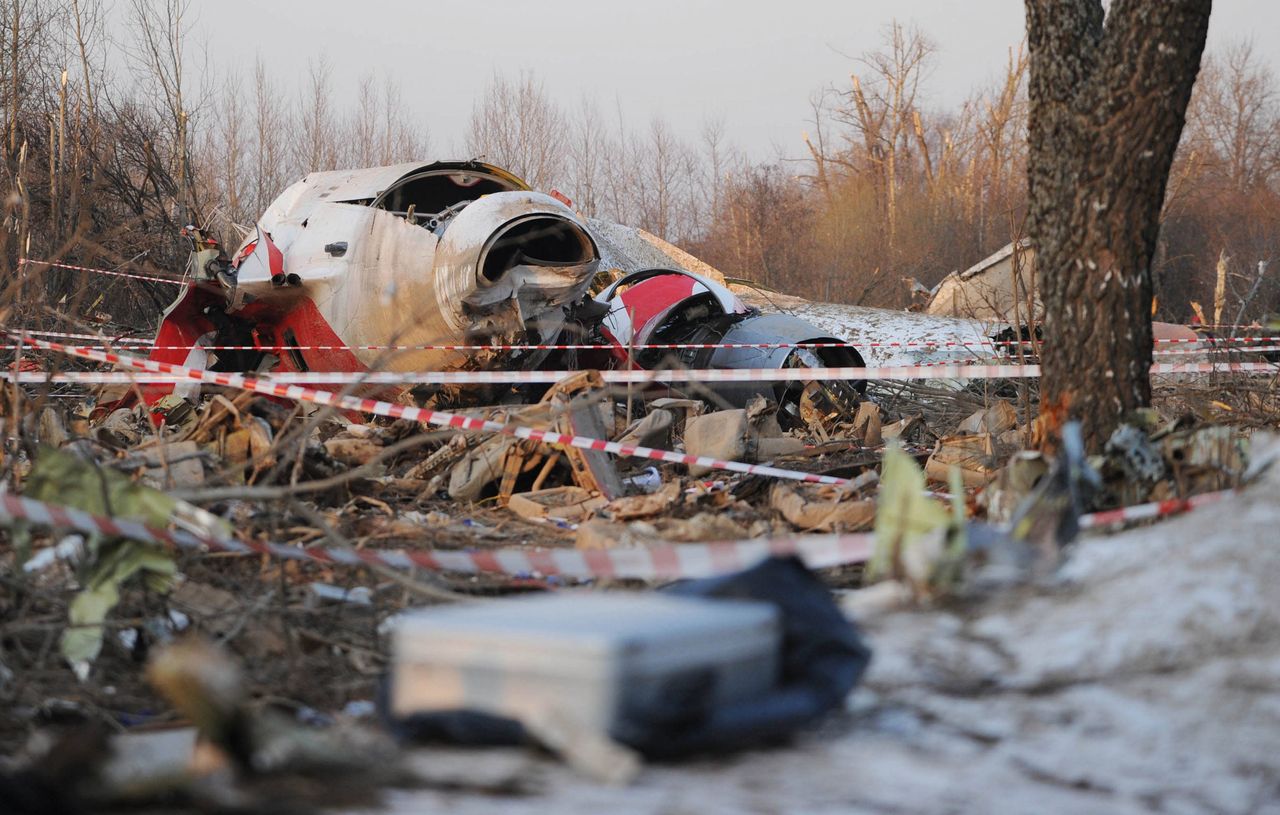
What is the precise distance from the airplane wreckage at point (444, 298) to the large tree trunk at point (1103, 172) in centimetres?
430

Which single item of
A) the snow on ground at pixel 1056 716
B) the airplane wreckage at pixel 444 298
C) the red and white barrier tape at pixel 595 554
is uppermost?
the airplane wreckage at pixel 444 298

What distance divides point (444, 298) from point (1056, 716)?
22.6 ft

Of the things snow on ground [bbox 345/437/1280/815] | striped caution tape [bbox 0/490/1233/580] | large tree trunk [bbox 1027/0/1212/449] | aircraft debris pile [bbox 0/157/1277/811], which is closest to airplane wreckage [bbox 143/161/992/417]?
aircraft debris pile [bbox 0/157/1277/811]

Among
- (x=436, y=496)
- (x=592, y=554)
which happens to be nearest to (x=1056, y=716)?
(x=592, y=554)

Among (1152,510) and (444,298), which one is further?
(444,298)

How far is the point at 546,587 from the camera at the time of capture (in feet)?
13.7

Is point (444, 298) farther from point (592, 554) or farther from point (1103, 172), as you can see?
point (592, 554)

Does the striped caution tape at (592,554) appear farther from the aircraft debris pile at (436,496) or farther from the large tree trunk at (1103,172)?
the large tree trunk at (1103,172)

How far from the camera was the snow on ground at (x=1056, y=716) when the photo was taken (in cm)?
176

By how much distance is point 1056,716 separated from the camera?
212 cm

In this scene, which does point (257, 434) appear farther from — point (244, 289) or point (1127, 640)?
point (1127, 640)

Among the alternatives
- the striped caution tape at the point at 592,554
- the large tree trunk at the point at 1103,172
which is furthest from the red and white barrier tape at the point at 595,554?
the large tree trunk at the point at 1103,172

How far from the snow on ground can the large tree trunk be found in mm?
1644

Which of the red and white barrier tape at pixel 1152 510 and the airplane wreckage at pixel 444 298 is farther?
the airplane wreckage at pixel 444 298
